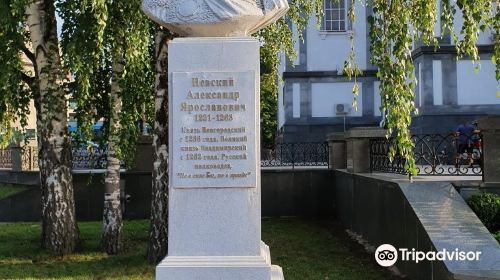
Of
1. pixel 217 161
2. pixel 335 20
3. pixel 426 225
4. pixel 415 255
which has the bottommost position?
pixel 415 255

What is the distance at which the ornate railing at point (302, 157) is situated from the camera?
15949 mm

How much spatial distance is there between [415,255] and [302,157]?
10132 mm

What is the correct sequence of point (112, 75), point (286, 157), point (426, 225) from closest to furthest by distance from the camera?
1. point (426, 225)
2. point (112, 75)
3. point (286, 157)

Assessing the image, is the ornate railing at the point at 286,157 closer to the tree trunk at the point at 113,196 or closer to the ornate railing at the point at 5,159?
the ornate railing at the point at 5,159

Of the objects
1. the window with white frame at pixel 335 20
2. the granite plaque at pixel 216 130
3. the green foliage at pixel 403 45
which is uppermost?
the window with white frame at pixel 335 20

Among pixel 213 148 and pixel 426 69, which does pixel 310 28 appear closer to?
pixel 426 69

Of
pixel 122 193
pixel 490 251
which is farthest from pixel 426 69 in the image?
pixel 490 251

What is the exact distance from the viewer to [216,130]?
531 cm

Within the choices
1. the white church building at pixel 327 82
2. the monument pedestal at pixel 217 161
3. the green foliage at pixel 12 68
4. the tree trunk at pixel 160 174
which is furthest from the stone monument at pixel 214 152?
the white church building at pixel 327 82

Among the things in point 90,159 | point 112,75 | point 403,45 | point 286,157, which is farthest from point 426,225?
point 286,157

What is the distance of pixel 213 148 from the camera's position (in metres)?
5.32

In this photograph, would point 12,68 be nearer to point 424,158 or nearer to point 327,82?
point 424,158

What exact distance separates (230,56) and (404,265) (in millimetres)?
3974

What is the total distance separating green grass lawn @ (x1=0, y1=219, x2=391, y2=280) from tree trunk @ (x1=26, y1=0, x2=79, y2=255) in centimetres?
42
